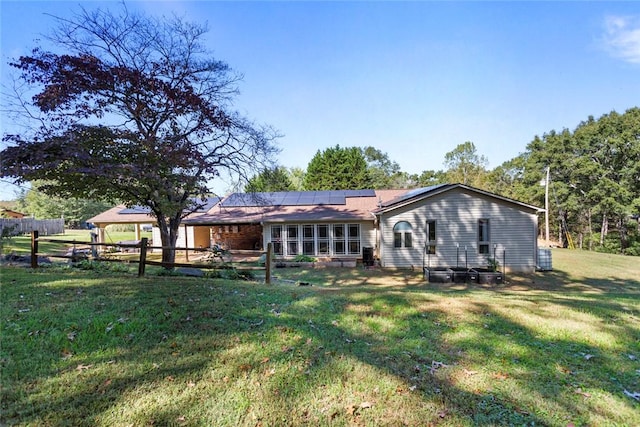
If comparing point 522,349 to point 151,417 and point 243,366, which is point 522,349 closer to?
point 243,366

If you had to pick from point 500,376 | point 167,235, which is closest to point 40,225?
point 167,235

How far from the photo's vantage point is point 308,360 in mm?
3453

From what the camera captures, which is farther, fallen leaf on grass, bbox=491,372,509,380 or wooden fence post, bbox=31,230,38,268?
wooden fence post, bbox=31,230,38,268

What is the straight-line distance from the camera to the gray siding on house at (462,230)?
48.4 ft

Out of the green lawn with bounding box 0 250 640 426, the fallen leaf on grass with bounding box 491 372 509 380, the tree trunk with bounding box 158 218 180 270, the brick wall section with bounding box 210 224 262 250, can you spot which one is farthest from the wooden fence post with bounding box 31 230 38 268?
the brick wall section with bounding box 210 224 262 250

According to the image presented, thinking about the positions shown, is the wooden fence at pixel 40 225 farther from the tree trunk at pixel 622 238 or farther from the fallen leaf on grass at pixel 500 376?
the tree trunk at pixel 622 238

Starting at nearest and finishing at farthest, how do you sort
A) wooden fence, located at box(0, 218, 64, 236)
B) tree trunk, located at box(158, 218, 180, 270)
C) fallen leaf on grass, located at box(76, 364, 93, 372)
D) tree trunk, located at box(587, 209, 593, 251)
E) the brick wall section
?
fallen leaf on grass, located at box(76, 364, 93, 372) → tree trunk, located at box(158, 218, 180, 270) → the brick wall section → tree trunk, located at box(587, 209, 593, 251) → wooden fence, located at box(0, 218, 64, 236)

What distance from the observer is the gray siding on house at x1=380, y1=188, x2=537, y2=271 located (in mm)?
14742

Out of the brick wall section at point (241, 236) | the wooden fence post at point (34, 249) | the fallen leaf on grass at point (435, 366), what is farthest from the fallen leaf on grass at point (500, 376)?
the brick wall section at point (241, 236)

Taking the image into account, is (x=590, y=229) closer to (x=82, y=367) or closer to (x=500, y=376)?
(x=500, y=376)

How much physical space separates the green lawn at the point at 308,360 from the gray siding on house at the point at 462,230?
9197 mm

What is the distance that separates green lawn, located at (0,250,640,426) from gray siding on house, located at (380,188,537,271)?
362 inches

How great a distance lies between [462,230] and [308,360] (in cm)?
1351

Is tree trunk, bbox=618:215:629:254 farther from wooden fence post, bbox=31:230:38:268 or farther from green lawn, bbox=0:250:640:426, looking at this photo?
wooden fence post, bbox=31:230:38:268
